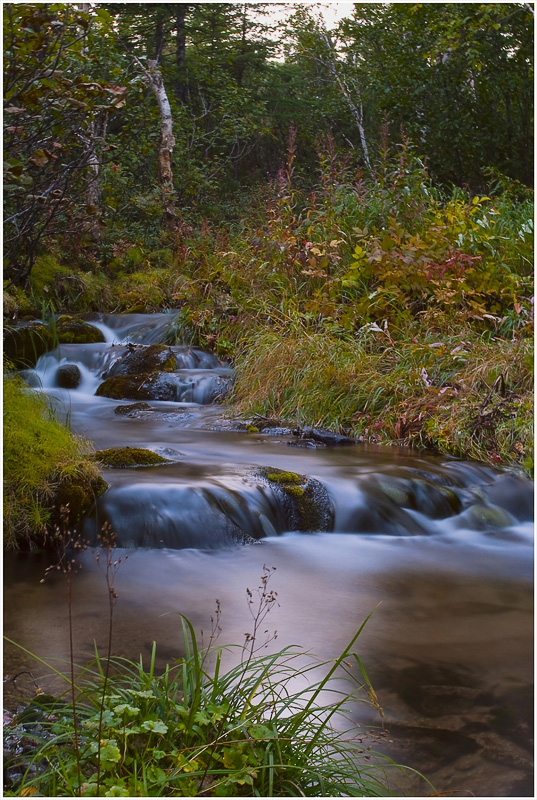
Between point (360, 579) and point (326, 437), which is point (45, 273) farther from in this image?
point (360, 579)

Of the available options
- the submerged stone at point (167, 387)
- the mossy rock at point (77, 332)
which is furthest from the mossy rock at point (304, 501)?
the mossy rock at point (77, 332)

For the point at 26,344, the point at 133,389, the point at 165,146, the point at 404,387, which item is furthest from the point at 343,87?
the point at 404,387

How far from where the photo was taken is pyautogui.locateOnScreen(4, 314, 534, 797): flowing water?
2455 mm

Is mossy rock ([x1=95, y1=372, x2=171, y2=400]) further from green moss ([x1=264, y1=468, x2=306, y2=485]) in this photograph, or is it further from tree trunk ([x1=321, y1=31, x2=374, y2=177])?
tree trunk ([x1=321, y1=31, x2=374, y2=177])

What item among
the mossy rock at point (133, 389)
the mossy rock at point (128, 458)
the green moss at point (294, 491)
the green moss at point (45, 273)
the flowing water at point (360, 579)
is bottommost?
the flowing water at point (360, 579)

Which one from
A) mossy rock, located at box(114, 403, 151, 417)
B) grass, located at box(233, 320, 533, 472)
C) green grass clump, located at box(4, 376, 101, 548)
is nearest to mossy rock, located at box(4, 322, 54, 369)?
mossy rock, located at box(114, 403, 151, 417)

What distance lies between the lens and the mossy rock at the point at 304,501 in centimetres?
444

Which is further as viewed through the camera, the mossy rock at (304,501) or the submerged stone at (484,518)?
the submerged stone at (484,518)

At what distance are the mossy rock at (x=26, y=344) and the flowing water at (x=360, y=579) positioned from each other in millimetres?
2706

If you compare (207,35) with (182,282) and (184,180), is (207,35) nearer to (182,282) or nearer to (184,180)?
(184,180)

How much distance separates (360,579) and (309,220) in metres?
6.18

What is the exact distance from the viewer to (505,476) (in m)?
5.30

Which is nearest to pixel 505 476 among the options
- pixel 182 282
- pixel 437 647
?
pixel 437 647

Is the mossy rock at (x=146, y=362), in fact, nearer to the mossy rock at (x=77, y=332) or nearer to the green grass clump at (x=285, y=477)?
the mossy rock at (x=77, y=332)
